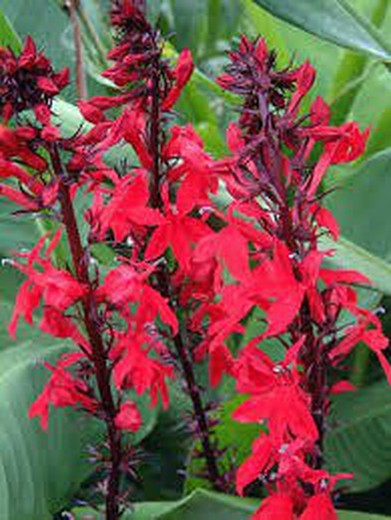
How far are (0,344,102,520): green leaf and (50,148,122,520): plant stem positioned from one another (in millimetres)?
86

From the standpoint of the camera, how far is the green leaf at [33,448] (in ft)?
2.67

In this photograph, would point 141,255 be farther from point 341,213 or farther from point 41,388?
point 341,213

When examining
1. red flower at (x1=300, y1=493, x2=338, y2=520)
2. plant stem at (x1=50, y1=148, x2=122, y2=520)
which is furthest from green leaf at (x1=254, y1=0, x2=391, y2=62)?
red flower at (x1=300, y1=493, x2=338, y2=520)

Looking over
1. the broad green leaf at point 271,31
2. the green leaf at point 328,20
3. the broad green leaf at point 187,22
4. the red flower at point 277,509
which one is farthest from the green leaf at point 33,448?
the broad green leaf at point 187,22

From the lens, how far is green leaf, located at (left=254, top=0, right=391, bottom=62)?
0.74 m

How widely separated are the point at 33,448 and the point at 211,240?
1.04 feet

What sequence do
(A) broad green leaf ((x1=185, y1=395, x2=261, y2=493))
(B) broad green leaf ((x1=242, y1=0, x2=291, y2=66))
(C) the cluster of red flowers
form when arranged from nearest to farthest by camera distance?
(C) the cluster of red flowers → (A) broad green leaf ((x1=185, y1=395, x2=261, y2=493)) → (B) broad green leaf ((x1=242, y1=0, x2=291, y2=66))

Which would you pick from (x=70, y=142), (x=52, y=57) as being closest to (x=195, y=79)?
(x=52, y=57)

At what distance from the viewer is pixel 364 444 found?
98cm

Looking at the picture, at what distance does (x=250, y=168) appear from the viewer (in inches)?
25.5

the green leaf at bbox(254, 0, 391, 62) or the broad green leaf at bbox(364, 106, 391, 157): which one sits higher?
the green leaf at bbox(254, 0, 391, 62)

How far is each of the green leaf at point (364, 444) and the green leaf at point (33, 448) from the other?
0.75ft

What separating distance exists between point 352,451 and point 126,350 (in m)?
0.34

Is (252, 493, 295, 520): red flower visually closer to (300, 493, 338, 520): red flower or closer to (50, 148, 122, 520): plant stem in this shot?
(300, 493, 338, 520): red flower
